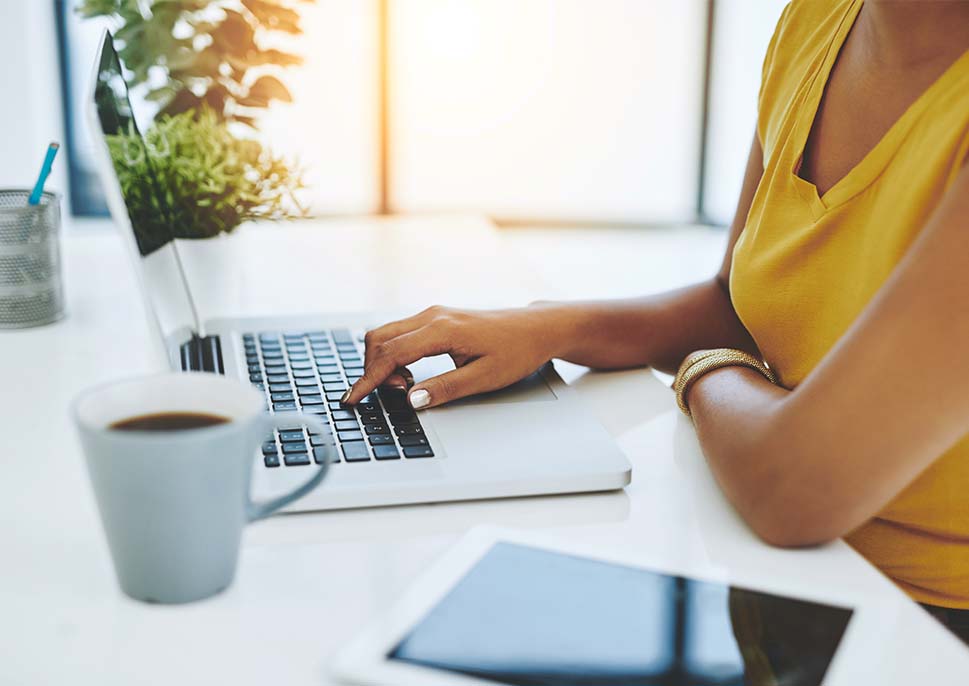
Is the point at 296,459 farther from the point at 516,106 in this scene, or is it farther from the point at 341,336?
the point at 516,106

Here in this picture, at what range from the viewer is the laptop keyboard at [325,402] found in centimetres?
75

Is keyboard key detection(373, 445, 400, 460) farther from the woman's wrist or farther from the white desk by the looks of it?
the woman's wrist

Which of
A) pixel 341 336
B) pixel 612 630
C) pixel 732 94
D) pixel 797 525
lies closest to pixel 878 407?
pixel 797 525

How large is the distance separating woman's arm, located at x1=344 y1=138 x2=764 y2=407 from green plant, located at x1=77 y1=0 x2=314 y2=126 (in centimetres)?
49

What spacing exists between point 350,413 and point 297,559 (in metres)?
0.21

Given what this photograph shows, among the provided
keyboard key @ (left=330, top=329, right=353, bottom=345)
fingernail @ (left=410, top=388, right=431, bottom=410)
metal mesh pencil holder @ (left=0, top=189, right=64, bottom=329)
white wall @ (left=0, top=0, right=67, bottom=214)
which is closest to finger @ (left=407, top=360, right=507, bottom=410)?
fingernail @ (left=410, top=388, right=431, bottom=410)

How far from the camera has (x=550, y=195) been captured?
8.91 ft

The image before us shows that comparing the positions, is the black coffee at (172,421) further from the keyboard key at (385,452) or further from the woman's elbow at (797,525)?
the woman's elbow at (797,525)

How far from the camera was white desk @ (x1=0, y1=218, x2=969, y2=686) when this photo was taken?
21.3 inches

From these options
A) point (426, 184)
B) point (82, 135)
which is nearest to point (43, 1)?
point (82, 135)

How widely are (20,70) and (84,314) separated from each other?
1.32m

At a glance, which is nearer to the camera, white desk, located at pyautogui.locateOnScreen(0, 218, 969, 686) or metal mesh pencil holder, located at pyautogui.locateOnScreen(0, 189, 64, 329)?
white desk, located at pyautogui.locateOnScreen(0, 218, 969, 686)

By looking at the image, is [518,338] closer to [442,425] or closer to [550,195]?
[442,425]

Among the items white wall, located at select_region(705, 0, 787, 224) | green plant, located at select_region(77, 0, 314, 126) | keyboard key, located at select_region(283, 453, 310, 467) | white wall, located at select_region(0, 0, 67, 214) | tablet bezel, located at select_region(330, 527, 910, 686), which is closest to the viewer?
tablet bezel, located at select_region(330, 527, 910, 686)
